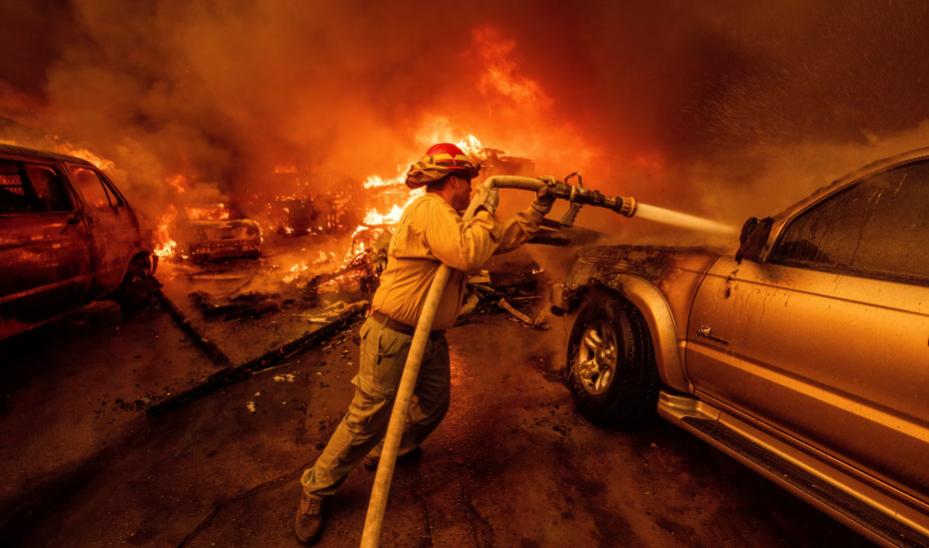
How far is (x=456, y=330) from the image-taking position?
569cm

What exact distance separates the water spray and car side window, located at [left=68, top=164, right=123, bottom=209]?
18.2 feet

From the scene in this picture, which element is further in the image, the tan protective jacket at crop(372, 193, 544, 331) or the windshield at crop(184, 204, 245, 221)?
the windshield at crop(184, 204, 245, 221)

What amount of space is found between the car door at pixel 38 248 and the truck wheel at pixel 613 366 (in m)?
5.43

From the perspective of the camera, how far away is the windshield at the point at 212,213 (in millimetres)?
10320

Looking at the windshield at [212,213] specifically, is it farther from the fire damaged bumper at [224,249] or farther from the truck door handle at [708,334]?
the truck door handle at [708,334]

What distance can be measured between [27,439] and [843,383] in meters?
5.49

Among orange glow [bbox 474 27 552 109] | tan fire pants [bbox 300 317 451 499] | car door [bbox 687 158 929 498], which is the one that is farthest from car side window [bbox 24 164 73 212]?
orange glow [bbox 474 27 552 109]

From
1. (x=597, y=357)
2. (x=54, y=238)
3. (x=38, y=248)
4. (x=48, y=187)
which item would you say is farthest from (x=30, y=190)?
(x=597, y=357)

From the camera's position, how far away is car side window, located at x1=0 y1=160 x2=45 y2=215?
4234 mm

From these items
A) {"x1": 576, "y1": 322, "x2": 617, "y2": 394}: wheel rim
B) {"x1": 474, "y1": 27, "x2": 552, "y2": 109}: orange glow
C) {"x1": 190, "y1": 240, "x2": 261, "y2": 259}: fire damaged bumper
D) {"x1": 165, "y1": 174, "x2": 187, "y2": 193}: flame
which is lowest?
{"x1": 190, "y1": 240, "x2": 261, "y2": 259}: fire damaged bumper

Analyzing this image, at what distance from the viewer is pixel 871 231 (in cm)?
204

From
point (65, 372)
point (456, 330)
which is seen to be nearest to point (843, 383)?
point (456, 330)

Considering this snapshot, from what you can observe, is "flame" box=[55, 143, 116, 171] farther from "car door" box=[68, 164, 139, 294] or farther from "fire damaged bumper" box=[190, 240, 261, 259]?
"car door" box=[68, 164, 139, 294]

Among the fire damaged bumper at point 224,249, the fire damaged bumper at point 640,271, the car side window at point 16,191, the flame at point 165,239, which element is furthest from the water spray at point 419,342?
the flame at point 165,239
